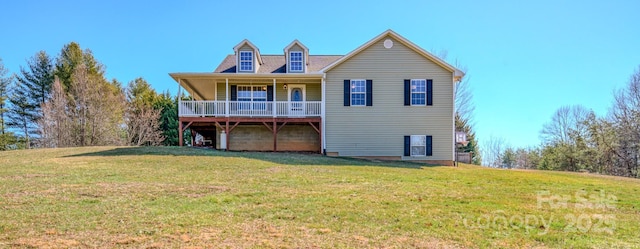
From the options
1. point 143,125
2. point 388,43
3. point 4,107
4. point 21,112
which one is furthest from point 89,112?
point 388,43

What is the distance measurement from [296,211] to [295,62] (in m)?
13.7

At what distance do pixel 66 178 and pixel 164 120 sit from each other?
28.0 metres

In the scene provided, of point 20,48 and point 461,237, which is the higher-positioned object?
point 20,48

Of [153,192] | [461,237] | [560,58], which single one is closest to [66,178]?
[153,192]

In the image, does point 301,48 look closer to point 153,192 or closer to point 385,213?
point 153,192

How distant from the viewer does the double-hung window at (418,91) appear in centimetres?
1753

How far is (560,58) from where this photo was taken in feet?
89.4

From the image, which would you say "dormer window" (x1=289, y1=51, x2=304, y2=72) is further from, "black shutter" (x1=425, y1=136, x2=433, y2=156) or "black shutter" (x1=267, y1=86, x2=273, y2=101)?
"black shutter" (x1=425, y1=136, x2=433, y2=156)

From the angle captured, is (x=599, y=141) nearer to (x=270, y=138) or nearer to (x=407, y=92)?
(x=407, y=92)

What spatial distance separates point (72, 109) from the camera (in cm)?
2884

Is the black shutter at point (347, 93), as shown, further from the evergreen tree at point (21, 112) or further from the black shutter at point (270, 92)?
the evergreen tree at point (21, 112)

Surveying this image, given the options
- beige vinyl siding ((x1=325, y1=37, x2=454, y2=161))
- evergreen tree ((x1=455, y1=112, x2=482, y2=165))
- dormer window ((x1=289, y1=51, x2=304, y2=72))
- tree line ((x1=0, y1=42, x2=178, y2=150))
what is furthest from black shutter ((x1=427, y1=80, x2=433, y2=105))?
tree line ((x1=0, y1=42, x2=178, y2=150))

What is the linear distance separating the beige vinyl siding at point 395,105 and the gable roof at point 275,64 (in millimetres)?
2832

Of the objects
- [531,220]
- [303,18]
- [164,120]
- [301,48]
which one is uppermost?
[303,18]
